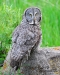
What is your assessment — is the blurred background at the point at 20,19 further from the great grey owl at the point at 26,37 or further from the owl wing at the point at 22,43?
the owl wing at the point at 22,43

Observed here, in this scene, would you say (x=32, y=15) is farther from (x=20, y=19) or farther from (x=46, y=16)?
(x=46, y=16)

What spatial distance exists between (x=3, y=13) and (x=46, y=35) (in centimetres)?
143

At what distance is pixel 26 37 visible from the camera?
25.2 feet

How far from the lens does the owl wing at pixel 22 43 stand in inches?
299

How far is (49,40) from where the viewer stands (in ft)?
32.8

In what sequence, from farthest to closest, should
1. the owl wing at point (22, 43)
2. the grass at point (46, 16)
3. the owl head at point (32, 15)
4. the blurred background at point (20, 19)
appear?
1. the grass at point (46, 16)
2. the blurred background at point (20, 19)
3. the owl head at point (32, 15)
4. the owl wing at point (22, 43)

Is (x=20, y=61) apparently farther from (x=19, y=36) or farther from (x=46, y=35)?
(x=46, y=35)

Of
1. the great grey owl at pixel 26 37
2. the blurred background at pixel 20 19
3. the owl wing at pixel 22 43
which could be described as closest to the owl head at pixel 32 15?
the great grey owl at pixel 26 37

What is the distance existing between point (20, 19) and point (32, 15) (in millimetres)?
1236

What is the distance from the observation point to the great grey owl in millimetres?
7609

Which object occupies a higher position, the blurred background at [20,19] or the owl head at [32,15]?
the owl head at [32,15]

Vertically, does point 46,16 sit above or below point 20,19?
below

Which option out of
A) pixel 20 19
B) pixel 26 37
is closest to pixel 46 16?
pixel 20 19

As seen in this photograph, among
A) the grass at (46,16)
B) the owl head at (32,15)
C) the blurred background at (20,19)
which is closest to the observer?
the owl head at (32,15)
